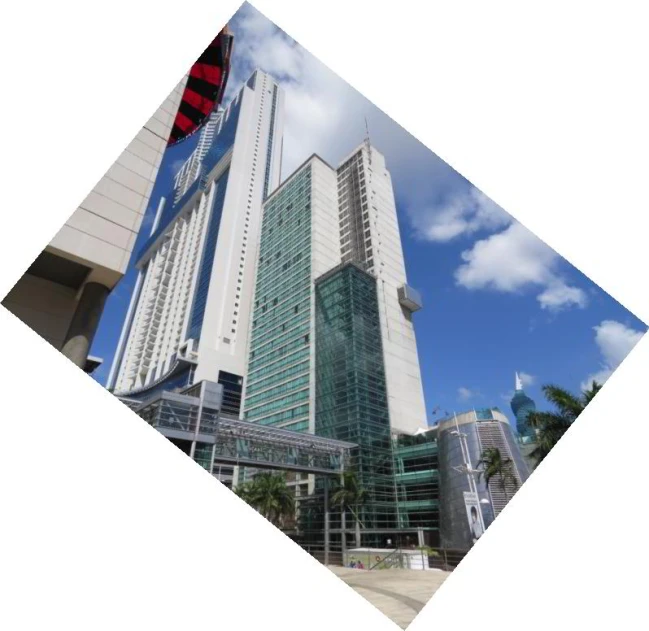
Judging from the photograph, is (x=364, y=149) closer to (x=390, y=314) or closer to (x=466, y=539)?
(x=390, y=314)

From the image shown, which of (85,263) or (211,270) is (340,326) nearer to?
(85,263)

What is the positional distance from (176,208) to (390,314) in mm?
71549

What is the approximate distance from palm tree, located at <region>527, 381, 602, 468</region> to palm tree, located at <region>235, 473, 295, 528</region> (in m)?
20.7

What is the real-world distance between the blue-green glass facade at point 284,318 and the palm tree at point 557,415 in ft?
87.0

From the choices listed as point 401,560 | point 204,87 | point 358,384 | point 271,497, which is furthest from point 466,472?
point 204,87

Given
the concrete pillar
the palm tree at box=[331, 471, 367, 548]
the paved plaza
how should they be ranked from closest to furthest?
the paved plaza < the concrete pillar < the palm tree at box=[331, 471, 367, 548]

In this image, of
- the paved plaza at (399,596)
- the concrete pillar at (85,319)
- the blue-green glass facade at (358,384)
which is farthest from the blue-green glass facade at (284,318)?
the concrete pillar at (85,319)

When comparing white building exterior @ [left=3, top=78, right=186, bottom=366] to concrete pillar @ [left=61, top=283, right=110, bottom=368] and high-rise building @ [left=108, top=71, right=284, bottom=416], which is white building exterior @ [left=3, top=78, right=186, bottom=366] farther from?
high-rise building @ [left=108, top=71, right=284, bottom=416]

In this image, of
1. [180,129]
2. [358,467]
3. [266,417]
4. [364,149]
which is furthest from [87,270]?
[364,149]

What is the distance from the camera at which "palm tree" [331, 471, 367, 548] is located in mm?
30281

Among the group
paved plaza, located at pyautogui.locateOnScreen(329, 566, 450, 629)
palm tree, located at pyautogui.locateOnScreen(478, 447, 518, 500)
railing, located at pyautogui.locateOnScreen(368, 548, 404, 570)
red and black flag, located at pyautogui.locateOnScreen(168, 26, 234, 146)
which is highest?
red and black flag, located at pyautogui.locateOnScreen(168, 26, 234, 146)

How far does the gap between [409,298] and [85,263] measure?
45399 millimetres

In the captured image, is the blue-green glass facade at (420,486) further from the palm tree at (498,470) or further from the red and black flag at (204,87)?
the red and black flag at (204,87)

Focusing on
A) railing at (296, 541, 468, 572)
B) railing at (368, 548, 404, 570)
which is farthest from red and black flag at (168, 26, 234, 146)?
railing at (368, 548, 404, 570)
